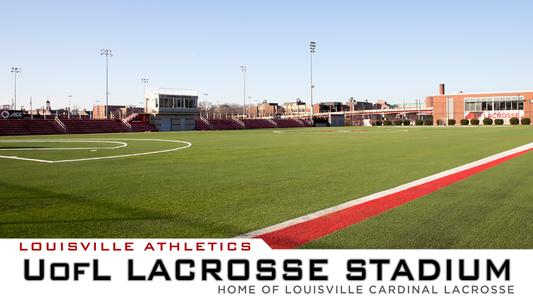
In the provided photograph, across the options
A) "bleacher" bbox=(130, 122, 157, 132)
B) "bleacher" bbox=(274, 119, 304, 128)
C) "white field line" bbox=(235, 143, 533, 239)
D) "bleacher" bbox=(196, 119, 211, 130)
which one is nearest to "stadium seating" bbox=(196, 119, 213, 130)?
"bleacher" bbox=(196, 119, 211, 130)

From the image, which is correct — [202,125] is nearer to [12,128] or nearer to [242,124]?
[242,124]

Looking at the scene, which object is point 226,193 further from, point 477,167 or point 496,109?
point 496,109

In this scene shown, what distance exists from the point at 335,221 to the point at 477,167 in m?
8.06

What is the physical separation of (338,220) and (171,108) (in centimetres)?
7631

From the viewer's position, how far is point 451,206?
287 inches

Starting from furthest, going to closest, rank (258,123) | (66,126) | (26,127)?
(258,123) → (66,126) → (26,127)

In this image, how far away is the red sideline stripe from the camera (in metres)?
5.40

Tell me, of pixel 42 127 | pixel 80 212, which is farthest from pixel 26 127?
pixel 80 212

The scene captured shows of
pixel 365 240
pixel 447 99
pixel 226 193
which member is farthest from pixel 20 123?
pixel 447 99

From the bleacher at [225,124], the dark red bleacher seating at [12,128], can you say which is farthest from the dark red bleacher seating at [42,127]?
the bleacher at [225,124]

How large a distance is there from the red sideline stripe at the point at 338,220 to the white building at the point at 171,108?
70305 millimetres

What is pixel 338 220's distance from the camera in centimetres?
637

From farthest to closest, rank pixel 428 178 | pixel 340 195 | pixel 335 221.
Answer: pixel 428 178 → pixel 340 195 → pixel 335 221

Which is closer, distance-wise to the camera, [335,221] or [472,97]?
[335,221]
